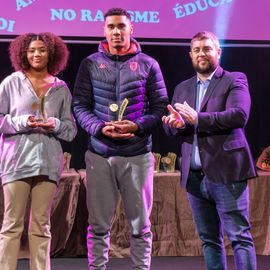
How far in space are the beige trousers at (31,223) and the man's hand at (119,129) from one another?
0.44 meters

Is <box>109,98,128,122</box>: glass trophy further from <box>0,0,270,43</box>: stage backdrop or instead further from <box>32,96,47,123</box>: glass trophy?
<box>0,0,270,43</box>: stage backdrop

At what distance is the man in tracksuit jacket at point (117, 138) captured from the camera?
3.23 m

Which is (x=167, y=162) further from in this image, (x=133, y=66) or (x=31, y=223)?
(x=31, y=223)

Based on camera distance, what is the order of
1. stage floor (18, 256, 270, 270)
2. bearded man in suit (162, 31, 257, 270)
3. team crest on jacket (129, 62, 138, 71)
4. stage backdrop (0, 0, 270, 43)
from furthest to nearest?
stage backdrop (0, 0, 270, 43) → stage floor (18, 256, 270, 270) → team crest on jacket (129, 62, 138, 71) → bearded man in suit (162, 31, 257, 270)

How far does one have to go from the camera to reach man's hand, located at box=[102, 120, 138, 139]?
10.3ft

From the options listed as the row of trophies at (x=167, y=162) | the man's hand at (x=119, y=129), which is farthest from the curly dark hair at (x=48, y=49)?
the row of trophies at (x=167, y=162)

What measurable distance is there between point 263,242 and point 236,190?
182 centimetres

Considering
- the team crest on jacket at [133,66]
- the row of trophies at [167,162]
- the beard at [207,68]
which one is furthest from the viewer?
the row of trophies at [167,162]

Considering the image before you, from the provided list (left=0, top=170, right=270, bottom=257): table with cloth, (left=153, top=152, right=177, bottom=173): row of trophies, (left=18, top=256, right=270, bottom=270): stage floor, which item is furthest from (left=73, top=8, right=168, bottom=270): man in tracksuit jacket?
(left=153, top=152, right=177, bottom=173): row of trophies

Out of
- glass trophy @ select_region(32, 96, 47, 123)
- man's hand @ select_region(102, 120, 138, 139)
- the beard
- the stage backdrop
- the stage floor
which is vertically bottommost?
the stage floor

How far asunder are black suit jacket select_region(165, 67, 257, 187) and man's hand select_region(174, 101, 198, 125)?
0.10 feet

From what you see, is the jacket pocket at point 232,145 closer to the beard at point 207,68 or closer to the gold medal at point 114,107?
the beard at point 207,68

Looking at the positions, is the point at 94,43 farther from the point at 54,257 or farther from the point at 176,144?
the point at 54,257

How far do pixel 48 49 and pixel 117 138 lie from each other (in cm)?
65
